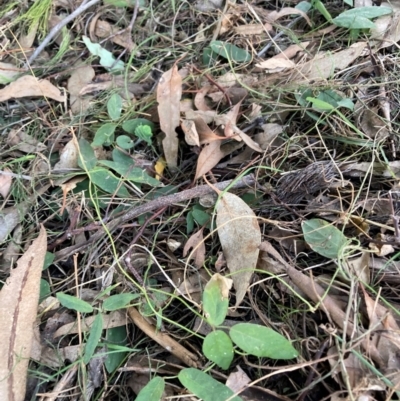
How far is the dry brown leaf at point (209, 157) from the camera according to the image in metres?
1.09

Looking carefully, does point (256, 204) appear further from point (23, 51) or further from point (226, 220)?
point (23, 51)

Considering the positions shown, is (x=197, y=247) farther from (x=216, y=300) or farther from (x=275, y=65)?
(x=275, y=65)

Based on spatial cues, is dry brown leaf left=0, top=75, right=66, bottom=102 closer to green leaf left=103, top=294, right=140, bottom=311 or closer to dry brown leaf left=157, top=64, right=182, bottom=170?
dry brown leaf left=157, top=64, right=182, bottom=170

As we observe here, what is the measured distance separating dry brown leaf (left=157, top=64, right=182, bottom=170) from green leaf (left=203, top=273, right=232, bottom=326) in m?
0.38

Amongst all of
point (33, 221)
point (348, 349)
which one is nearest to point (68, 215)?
point (33, 221)

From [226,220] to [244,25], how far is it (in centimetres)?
67

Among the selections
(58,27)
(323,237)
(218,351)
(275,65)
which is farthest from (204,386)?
(58,27)

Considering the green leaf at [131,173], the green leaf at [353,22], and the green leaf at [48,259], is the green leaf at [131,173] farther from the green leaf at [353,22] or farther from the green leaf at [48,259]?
the green leaf at [353,22]

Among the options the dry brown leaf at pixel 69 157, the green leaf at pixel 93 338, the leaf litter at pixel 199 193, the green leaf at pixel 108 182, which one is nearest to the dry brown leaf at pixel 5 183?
the leaf litter at pixel 199 193

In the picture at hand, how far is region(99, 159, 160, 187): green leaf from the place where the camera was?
3.59 ft

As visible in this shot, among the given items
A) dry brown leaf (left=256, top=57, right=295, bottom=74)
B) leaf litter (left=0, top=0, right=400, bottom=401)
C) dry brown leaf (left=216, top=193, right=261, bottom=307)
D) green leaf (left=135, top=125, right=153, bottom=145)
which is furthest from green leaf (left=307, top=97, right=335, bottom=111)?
green leaf (left=135, top=125, right=153, bottom=145)

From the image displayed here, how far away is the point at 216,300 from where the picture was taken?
859 millimetres

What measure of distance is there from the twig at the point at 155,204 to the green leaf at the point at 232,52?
0.42 metres

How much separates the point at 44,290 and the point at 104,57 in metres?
0.73
